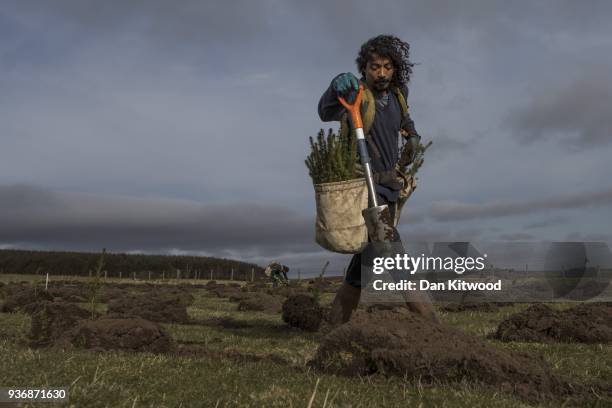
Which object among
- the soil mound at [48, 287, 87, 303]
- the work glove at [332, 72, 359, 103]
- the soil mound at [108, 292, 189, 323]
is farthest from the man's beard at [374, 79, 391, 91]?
the soil mound at [48, 287, 87, 303]

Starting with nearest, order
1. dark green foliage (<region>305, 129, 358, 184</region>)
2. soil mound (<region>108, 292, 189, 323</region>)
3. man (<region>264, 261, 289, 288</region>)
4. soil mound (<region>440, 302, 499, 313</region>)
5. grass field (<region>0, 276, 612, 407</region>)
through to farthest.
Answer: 1. grass field (<region>0, 276, 612, 407</region>)
2. dark green foliage (<region>305, 129, 358, 184</region>)
3. soil mound (<region>108, 292, 189, 323</region>)
4. soil mound (<region>440, 302, 499, 313</region>)
5. man (<region>264, 261, 289, 288</region>)

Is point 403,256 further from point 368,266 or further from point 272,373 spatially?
point 272,373

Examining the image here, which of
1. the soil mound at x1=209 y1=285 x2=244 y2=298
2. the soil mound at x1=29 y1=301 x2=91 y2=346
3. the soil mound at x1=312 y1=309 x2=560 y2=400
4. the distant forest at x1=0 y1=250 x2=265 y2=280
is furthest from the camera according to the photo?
the distant forest at x1=0 y1=250 x2=265 y2=280

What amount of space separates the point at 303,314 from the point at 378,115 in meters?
5.46

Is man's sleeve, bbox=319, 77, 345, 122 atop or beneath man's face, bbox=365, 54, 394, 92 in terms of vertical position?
beneath

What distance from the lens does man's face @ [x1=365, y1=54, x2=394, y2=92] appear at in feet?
23.8

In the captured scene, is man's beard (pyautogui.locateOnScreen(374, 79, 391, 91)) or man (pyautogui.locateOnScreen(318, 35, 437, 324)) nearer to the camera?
man (pyautogui.locateOnScreen(318, 35, 437, 324))

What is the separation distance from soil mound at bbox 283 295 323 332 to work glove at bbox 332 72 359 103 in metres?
5.86

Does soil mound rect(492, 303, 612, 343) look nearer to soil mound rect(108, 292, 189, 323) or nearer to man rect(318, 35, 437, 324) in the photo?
man rect(318, 35, 437, 324)

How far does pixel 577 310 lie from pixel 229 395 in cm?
877

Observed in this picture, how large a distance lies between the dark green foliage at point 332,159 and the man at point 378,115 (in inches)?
10.2

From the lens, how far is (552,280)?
35.2 m

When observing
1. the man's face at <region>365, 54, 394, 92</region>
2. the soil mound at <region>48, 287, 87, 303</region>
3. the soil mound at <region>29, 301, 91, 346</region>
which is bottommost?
the soil mound at <region>48, 287, 87, 303</region>

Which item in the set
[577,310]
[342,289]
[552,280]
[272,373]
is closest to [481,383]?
[272,373]
